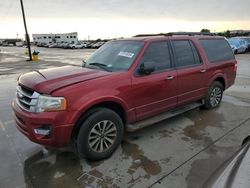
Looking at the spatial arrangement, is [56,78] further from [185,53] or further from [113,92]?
[185,53]

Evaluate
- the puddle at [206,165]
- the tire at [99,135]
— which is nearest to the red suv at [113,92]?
the tire at [99,135]

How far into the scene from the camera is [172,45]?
461 centimetres

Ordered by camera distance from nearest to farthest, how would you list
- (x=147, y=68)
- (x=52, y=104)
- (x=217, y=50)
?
1. (x=52, y=104)
2. (x=147, y=68)
3. (x=217, y=50)

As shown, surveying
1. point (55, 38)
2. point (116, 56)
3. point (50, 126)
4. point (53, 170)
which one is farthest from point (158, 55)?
point (55, 38)

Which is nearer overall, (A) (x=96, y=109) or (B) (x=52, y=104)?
(B) (x=52, y=104)

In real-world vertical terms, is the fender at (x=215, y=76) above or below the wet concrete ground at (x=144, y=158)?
above

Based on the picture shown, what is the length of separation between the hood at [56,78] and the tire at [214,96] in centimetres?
296

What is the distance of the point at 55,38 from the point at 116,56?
9719 centimetres

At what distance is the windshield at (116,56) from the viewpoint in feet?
13.1

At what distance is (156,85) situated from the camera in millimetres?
4168

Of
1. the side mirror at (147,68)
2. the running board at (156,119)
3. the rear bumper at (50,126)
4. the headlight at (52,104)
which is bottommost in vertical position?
the running board at (156,119)

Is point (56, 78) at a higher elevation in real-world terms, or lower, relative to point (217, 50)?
lower

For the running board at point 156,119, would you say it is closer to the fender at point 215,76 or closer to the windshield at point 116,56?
the fender at point 215,76

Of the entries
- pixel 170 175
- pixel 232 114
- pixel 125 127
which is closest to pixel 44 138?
pixel 125 127
